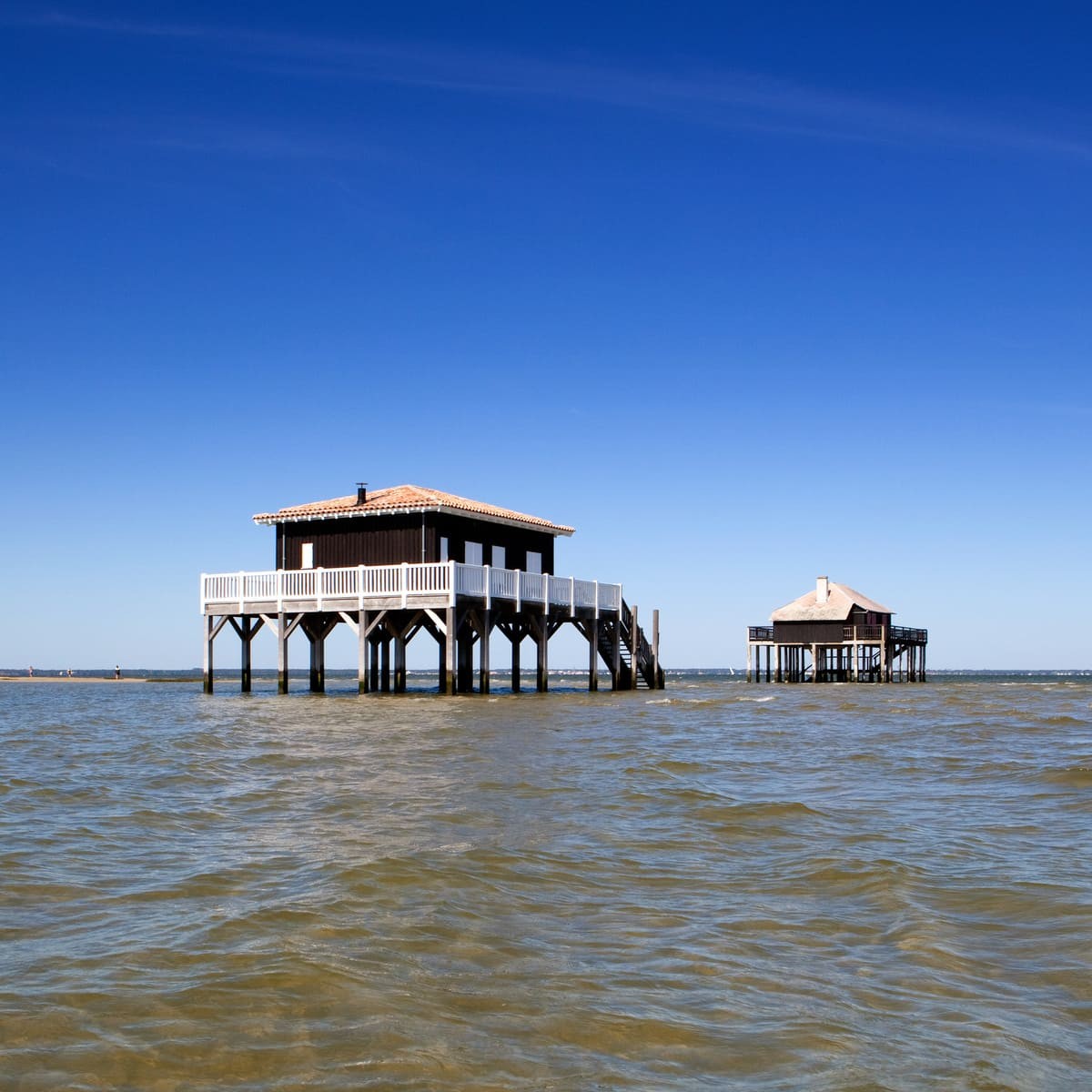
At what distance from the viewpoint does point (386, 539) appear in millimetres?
33125

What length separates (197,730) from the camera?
20688 millimetres

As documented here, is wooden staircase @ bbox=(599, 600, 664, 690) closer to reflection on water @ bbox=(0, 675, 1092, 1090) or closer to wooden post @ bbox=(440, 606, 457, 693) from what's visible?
wooden post @ bbox=(440, 606, 457, 693)

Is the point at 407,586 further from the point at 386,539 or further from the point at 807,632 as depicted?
the point at 807,632

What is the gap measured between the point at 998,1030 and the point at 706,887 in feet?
9.46

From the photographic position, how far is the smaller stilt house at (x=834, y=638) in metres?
58.6

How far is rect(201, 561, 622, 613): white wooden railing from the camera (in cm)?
3017

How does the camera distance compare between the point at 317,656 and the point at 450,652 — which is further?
the point at 317,656

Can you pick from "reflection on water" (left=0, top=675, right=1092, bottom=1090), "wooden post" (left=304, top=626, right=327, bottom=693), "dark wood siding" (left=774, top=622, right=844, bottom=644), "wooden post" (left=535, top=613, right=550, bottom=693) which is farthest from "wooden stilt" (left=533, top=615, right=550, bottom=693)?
"dark wood siding" (left=774, top=622, right=844, bottom=644)

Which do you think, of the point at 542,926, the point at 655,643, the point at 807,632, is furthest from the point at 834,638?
the point at 542,926

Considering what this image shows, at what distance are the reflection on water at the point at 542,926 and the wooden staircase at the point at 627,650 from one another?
23.9 meters

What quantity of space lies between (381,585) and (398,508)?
9.02ft

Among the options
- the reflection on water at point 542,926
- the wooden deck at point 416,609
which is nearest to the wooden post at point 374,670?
the wooden deck at point 416,609

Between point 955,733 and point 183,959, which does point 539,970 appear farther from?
point 955,733

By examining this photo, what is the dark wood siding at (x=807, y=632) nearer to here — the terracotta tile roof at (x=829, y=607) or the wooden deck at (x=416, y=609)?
the terracotta tile roof at (x=829, y=607)
